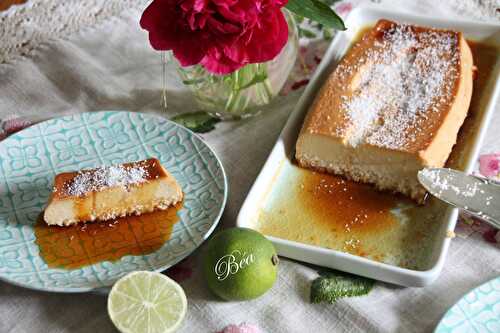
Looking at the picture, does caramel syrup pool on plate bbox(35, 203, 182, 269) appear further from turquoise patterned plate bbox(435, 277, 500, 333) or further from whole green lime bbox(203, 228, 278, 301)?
turquoise patterned plate bbox(435, 277, 500, 333)

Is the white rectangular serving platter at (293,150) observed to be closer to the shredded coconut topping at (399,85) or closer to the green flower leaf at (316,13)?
the shredded coconut topping at (399,85)

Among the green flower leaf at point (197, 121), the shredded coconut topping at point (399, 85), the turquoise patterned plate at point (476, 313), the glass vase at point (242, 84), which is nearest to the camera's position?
the turquoise patterned plate at point (476, 313)

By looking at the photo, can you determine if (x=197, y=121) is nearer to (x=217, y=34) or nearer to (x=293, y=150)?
(x=293, y=150)

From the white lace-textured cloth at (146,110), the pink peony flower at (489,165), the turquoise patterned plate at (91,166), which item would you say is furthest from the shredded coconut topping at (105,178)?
the pink peony flower at (489,165)

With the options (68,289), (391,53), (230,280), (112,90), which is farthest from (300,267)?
(112,90)

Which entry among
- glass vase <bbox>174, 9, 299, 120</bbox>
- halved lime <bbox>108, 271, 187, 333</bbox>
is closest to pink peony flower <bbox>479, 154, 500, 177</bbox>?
glass vase <bbox>174, 9, 299, 120</bbox>
